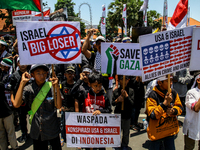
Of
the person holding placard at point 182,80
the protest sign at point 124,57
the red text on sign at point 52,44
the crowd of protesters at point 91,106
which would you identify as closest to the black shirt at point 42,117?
the crowd of protesters at point 91,106

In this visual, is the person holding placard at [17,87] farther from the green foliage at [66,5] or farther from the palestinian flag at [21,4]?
the green foliage at [66,5]

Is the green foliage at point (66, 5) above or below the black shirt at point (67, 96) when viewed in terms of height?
above

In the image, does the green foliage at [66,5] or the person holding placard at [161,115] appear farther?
the green foliage at [66,5]

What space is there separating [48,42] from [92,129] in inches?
59.4

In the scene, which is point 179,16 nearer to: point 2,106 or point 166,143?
point 166,143

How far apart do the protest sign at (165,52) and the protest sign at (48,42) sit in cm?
102

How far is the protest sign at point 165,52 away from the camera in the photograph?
7.91 feet

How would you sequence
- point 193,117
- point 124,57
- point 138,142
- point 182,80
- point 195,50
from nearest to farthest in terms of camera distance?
point 195,50, point 193,117, point 124,57, point 138,142, point 182,80

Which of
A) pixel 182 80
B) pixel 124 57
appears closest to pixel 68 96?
pixel 124 57

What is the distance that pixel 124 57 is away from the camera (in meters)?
2.97

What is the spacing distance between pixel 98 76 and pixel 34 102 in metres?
1.05

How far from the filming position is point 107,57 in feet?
10.0

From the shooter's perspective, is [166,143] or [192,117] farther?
[192,117]

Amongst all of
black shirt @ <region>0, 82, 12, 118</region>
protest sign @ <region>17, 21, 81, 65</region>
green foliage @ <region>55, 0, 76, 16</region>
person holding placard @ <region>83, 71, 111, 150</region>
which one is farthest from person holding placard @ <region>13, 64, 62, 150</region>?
green foliage @ <region>55, 0, 76, 16</region>
